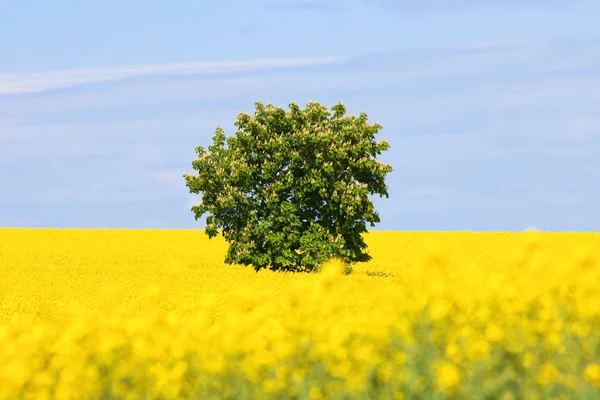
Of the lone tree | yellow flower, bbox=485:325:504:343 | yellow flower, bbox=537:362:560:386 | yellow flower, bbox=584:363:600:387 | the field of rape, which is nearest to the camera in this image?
yellow flower, bbox=584:363:600:387

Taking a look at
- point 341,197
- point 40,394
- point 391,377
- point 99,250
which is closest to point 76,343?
point 40,394

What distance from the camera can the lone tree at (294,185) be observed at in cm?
3891

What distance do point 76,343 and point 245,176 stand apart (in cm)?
3063

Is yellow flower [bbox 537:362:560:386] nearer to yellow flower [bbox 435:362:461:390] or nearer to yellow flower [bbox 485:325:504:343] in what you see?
yellow flower [bbox 485:325:504:343]

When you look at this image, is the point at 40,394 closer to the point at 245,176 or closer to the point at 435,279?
the point at 435,279

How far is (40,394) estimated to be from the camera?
881 cm

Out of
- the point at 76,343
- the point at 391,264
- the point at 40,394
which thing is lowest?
the point at 40,394

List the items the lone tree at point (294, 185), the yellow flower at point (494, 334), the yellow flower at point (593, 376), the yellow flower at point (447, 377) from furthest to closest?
the lone tree at point (294, 185), the yellow flower at point (494, 334), the yellow flower at point (593, 376), the yellow flower at point (447, 377)

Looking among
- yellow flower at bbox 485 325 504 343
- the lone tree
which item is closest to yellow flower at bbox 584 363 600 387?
yellow flower at bbox 485 325 504 343

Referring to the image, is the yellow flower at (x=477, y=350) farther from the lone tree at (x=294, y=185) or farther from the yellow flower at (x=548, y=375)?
the lone tree at (x=294, y=185)

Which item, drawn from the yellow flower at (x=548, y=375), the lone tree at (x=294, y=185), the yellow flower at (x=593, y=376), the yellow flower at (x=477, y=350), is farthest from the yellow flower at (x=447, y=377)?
the lone tree at (x=294, y=185)

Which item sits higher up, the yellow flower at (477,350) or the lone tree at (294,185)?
the lone tree at (294,185)

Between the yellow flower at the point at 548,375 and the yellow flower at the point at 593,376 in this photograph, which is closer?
the yellow flower at the point at 593,376

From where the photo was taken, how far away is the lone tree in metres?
38.9
